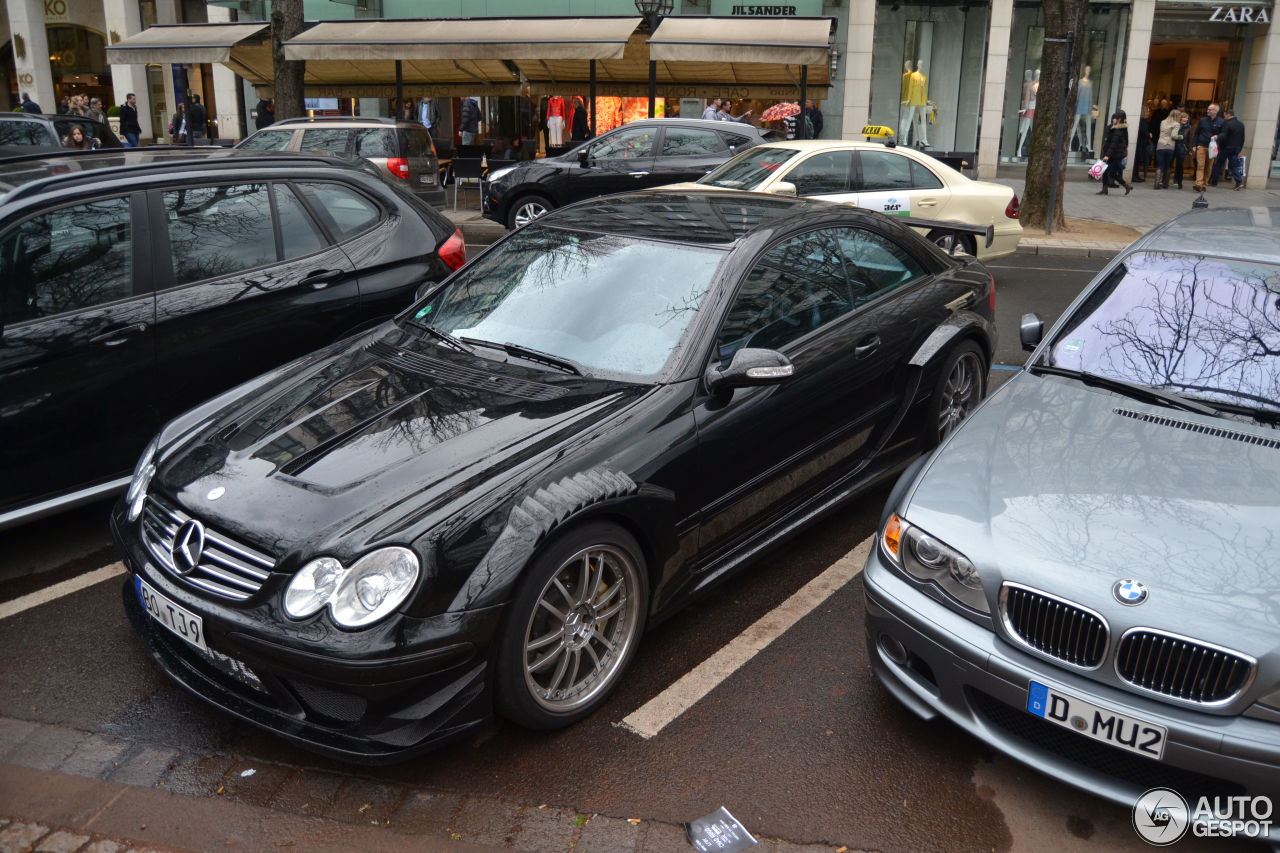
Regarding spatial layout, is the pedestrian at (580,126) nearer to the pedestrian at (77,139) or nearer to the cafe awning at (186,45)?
the cafe awning at (186,45)

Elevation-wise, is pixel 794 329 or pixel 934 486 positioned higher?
pixel 794 329

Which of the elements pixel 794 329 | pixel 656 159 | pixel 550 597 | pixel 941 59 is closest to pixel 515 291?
pixel 794 329

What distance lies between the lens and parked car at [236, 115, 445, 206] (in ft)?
49.3

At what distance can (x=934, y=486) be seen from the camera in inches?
140

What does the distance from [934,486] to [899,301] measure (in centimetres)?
185

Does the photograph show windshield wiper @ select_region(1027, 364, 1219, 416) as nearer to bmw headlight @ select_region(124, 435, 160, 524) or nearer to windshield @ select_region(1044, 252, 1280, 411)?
windshield @ select_region(1044, 252, 1280, 411)

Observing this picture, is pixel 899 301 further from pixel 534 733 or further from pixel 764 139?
pixel 764 139

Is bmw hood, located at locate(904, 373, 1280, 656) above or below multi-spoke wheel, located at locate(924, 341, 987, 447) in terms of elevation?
above

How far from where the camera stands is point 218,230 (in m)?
5.39

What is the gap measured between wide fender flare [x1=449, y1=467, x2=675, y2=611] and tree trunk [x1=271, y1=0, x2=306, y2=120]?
16162 millimetres

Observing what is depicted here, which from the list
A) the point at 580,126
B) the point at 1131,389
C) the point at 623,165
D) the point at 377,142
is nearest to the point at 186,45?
the point at 377,142

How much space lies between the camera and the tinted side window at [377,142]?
15133 mm

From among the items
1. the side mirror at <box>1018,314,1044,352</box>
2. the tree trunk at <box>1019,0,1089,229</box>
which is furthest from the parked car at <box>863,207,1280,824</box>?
the tree trunk at <box>1019,0,1089,229</box>

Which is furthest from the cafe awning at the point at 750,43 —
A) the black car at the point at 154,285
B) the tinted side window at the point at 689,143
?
the black car at the point at 154,285
